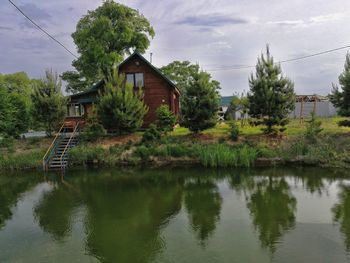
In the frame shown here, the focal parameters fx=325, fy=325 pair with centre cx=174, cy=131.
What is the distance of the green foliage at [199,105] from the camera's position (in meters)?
22.6

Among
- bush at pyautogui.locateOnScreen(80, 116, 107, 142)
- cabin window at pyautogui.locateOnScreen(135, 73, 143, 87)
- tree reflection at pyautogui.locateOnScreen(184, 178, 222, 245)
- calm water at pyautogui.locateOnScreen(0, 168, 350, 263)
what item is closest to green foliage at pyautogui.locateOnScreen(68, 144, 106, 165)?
bush at pyautogui.locateOnScreen(80, 116, 107, 142)

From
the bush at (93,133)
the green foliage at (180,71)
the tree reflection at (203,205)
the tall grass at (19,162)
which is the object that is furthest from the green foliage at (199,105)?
the green foliage at (180,71)

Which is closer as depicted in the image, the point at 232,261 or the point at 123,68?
the point at 232,261

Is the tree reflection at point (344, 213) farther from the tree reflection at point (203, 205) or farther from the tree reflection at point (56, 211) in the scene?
the tree reflection at point (56, 211)

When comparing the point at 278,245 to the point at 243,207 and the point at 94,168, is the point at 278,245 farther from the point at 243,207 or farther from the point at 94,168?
the point at 94,168

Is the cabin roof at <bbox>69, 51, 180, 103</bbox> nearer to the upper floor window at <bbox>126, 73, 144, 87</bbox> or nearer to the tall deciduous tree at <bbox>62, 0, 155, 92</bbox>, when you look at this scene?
the upper floor window at <bbox>126, 73, 144, 87</bbox>

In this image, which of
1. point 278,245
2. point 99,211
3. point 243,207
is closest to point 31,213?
point 99,211

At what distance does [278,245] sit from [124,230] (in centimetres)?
435

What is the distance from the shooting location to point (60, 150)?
22.0 metres

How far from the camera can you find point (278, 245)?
8.17m

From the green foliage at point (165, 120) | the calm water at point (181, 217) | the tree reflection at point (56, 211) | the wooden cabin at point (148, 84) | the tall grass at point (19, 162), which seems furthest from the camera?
the wooden cabin at point (148, 84)

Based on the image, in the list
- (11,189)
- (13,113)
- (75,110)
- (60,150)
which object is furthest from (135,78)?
(11,189)

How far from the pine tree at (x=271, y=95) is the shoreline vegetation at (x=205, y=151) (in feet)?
4.20

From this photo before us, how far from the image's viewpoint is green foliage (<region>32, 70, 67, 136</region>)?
79.8ft
